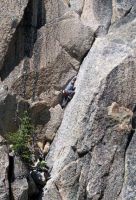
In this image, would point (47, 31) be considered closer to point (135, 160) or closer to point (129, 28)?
point (129, 28)

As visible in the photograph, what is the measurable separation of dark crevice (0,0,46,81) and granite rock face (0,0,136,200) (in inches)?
2.1

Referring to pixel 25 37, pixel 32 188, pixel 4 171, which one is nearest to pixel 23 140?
pixel 4 171

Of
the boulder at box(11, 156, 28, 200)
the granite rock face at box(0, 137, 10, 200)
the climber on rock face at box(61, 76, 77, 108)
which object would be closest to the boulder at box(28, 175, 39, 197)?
the boulder at box(11, 156, 28, 200)

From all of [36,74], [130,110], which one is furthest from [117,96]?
[36,74]

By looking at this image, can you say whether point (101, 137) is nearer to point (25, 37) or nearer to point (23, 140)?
point (23, 140)

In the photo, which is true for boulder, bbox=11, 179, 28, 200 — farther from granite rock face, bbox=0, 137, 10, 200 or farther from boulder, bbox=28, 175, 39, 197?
boulder, bbox=28, 175, 39, 197

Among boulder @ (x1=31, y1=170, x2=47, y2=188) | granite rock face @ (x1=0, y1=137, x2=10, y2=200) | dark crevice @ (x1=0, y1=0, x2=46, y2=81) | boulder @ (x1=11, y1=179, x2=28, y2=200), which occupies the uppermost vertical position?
dark crevice @ (x1=0, y1=0, x2=46, y2=81)

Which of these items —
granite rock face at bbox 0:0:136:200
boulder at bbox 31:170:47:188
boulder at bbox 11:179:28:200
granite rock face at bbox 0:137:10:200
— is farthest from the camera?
boulder at bbox 31:170:47:188

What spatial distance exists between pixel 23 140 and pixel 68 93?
13.5ft

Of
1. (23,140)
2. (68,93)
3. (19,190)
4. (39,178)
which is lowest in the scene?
(39,178)

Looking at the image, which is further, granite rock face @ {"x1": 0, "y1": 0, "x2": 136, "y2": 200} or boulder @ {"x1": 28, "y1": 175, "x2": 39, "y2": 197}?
boulder @ {"x1": 28, "y1": 175, "x2": 39, "y2": 197}

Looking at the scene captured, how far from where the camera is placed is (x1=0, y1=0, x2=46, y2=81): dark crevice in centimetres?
3359

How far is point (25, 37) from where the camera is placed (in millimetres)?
34281

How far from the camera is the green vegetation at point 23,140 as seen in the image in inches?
1210
